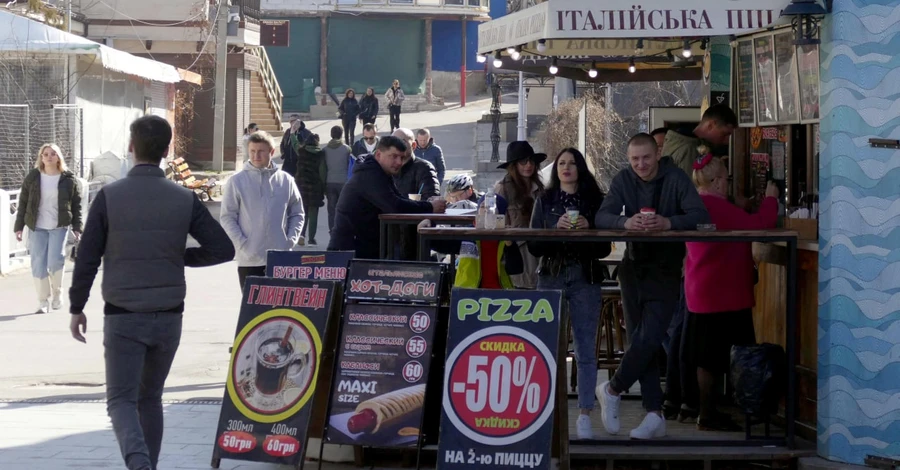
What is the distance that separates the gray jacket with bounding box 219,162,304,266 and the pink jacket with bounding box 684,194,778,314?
3.36 m

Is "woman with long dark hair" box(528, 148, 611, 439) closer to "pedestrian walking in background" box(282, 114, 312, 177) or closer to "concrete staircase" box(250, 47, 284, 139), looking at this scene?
"pedestrian walking in background" box(282, 114, 312, 177)

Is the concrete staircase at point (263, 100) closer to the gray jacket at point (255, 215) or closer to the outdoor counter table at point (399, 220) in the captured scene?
the gray jacket at point (255, 215)

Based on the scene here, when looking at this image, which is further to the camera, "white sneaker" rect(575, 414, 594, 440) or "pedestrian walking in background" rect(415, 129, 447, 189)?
"pedestrian walking in background" rect(415, 129, 447, 189)

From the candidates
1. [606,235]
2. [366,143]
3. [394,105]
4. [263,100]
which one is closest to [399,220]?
[606,235]

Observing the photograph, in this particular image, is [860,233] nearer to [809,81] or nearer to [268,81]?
[809,81]

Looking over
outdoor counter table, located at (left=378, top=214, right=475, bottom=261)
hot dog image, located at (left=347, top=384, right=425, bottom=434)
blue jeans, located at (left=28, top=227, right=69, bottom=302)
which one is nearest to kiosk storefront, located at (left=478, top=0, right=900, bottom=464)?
outdoor counter table, located at (left=378, top=214, right=475, bottom=261)

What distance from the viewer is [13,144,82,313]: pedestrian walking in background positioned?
12820 millimetres

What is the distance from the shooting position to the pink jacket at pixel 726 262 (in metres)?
7.21

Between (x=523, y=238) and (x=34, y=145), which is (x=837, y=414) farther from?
(x=34, y=145)

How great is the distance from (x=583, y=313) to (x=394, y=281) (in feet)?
3.76

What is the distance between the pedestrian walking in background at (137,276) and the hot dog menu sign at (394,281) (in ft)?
4.01

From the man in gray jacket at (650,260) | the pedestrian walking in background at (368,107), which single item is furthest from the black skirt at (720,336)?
the pedestrian walking in background at (368,107)

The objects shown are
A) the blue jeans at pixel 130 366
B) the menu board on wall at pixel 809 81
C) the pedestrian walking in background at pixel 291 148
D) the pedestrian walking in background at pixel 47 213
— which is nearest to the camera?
the blue jeans at pixel 130 366

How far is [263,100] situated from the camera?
3766cm
